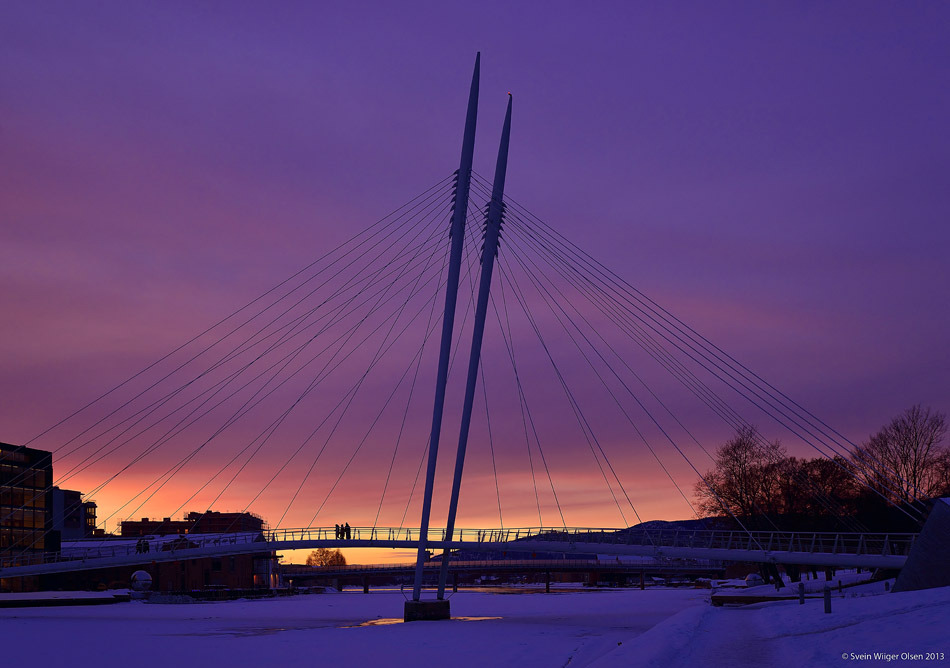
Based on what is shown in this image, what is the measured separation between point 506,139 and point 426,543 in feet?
71.3

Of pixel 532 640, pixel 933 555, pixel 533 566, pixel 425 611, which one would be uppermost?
pixel 933 555

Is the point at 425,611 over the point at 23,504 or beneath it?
beneath

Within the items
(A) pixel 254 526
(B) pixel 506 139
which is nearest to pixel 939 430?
(B) pixel 506 139

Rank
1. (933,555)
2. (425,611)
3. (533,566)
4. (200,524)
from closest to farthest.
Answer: (933,555)
(425,611)
(533,566)
(200,524)

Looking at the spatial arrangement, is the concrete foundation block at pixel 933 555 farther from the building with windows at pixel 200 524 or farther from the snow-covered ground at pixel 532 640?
the building with windows at pixel 200 524

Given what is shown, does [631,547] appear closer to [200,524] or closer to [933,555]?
[933,555]

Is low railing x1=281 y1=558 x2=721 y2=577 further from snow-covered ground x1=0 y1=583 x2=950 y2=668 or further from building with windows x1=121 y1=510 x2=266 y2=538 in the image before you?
snow-covered ground x1=0 y1=583 x2=950 y2=668

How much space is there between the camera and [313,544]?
5147 centimetres

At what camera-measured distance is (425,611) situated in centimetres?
4431

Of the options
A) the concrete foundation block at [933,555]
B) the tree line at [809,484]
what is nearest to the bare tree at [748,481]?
the tree line at [809,484]

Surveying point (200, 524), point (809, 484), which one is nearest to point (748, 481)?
point (809, 484)

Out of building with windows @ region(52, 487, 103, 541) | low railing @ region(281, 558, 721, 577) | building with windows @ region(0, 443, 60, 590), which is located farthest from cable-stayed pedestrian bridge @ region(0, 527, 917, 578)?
low railing @ region(281, 558, 721, 577)

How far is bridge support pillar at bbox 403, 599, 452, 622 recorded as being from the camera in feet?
144

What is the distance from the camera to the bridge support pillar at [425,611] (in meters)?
43.9
